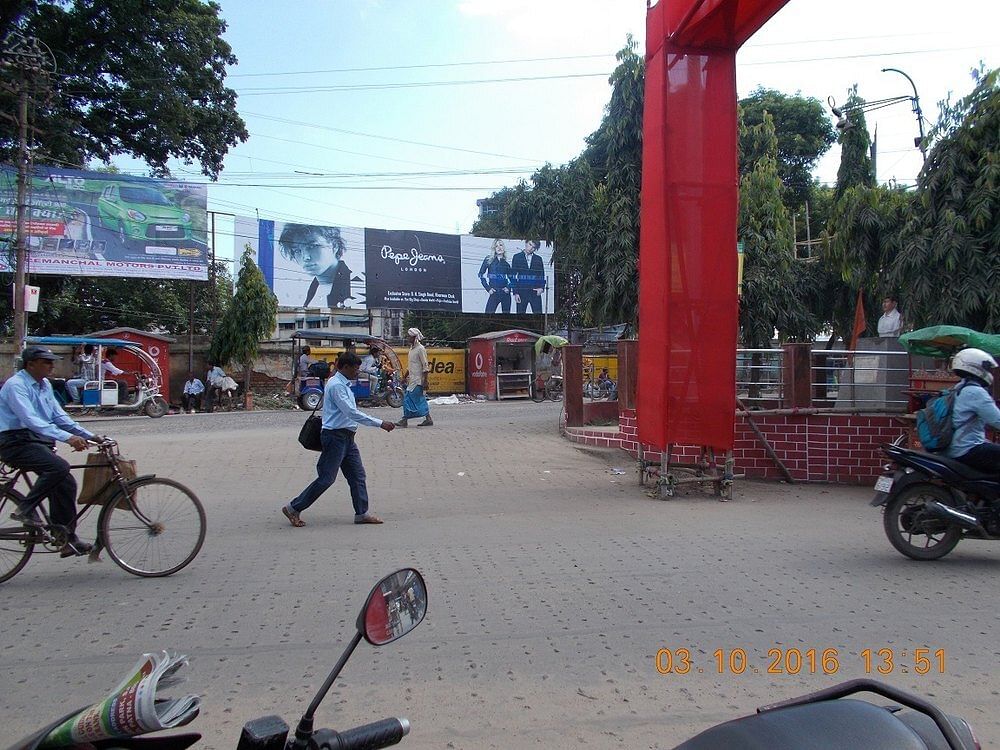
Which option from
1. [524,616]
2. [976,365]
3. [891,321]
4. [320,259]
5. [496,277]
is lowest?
[524,616]

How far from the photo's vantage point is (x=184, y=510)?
580 cm

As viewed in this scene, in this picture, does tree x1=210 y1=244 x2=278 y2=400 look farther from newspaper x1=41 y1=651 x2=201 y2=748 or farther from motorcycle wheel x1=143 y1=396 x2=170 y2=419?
newspaper x1=41 y1=651 x2=201 y2=748

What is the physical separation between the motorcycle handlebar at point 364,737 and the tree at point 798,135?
33932 millimetres

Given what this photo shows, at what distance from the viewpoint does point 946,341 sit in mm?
9516

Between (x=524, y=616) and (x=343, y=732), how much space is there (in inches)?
125

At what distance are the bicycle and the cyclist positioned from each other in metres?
0.06

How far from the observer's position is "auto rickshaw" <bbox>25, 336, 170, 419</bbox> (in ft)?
69.2

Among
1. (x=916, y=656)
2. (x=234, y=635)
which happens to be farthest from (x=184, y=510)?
(x=916, y=656)

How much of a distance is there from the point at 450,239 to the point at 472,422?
63.3ft

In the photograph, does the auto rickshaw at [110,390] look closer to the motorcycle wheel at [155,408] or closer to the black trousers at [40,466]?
the motorcycle wheel at [155,408]

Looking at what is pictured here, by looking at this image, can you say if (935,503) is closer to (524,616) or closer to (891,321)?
(524,616)

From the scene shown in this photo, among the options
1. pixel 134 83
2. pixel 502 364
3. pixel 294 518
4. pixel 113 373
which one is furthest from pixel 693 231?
pixel 134 83

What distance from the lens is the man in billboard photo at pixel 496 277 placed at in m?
36.2

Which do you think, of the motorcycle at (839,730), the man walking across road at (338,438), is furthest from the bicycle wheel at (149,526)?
the motorcycle at (839,730)
